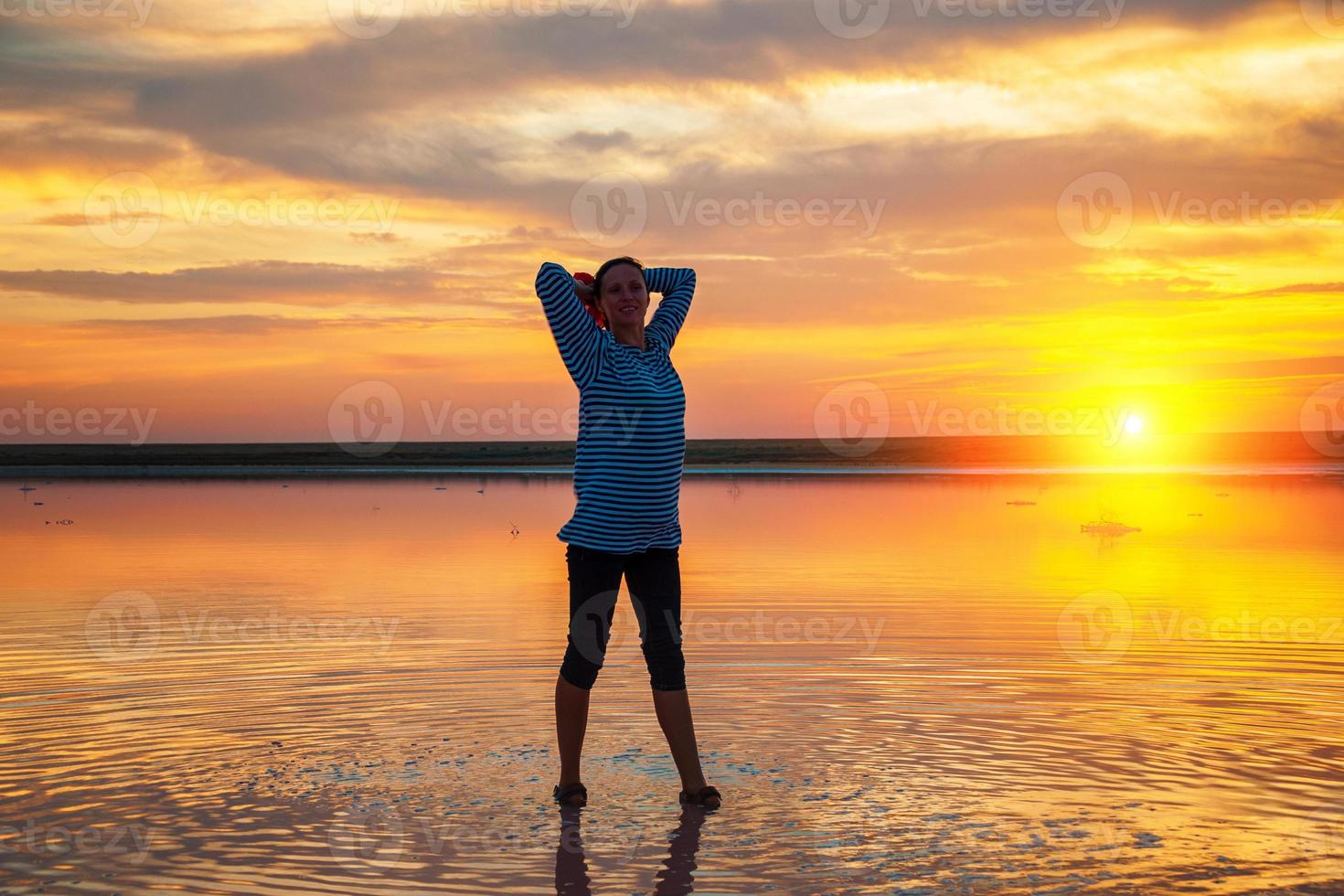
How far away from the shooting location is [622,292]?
5.67 metres

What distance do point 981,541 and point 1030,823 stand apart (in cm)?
1247

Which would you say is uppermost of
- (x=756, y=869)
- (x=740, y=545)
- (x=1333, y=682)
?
(x=740, y=545)

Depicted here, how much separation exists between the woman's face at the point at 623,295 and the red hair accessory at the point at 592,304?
0.09 m

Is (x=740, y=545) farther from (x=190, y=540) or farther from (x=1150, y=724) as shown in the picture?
(x=1150, y=724)

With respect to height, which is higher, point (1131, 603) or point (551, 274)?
point (551, 274)

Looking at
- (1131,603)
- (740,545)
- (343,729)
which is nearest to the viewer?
(343,729)

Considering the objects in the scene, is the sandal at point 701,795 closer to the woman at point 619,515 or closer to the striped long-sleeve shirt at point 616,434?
the woman at point 619,515

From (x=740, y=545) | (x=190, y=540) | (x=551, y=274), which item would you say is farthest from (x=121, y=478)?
(x=551, y=274)

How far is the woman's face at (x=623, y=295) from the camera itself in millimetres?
5652

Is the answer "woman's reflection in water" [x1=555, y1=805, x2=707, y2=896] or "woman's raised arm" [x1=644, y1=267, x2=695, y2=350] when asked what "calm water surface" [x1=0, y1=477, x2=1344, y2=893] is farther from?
"woman's raised arm" [x1=644, y1=267, x2=695, y2=350]

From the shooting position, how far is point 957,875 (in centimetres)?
440


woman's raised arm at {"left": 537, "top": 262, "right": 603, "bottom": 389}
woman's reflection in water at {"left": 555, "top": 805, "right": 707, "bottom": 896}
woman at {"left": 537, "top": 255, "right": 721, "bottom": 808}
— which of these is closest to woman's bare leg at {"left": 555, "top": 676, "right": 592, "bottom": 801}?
→ woman at {"left": 537, "top": 255, "right": 721, "bottom": 808}

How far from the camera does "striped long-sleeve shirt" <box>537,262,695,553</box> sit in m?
5.36

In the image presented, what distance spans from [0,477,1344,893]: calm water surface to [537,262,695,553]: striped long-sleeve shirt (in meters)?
1.16
